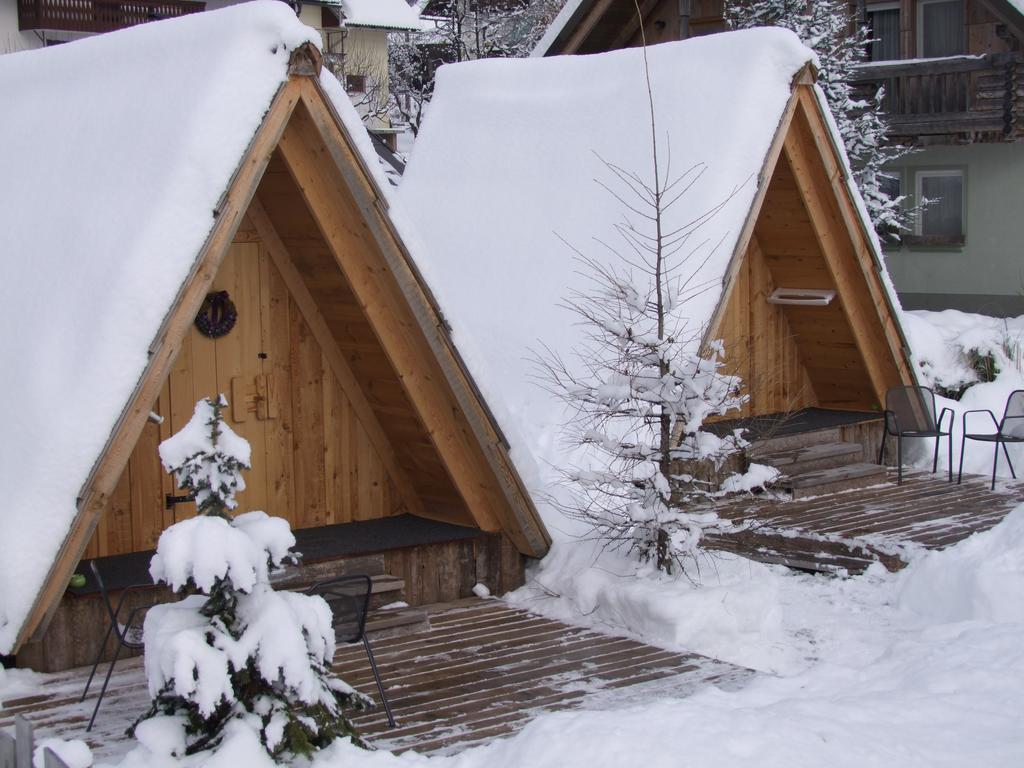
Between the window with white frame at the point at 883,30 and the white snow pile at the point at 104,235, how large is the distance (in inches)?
623

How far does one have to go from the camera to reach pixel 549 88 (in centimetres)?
1152

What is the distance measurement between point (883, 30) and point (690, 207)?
512 inches

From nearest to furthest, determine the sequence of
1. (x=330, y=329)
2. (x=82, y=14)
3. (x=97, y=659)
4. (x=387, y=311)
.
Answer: (x=97, y=659), (x=387, y=311), (x=330, y=329), (x=82, y=14)

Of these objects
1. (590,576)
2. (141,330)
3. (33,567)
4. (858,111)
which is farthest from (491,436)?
(858,111)

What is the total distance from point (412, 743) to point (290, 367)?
3.08 meters

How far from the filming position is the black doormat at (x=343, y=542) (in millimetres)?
6758

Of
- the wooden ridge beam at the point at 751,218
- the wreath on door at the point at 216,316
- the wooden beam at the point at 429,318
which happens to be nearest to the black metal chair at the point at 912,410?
the wooden ridge beam at the point at 751,218

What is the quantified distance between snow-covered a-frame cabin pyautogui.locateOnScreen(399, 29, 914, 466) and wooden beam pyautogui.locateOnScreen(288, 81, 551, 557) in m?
1.10

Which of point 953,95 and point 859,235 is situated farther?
point 953,95

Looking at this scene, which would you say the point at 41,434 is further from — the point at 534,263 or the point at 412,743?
the point at 534,263

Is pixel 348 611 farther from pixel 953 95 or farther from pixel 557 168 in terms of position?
pixel 953 95

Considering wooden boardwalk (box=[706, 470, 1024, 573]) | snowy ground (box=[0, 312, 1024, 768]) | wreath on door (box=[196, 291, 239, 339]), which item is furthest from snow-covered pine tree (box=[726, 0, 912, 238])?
wreath on door (box=[196, 291, 239, 339])

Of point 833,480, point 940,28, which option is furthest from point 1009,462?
point 940,28

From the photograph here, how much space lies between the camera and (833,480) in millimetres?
10352
